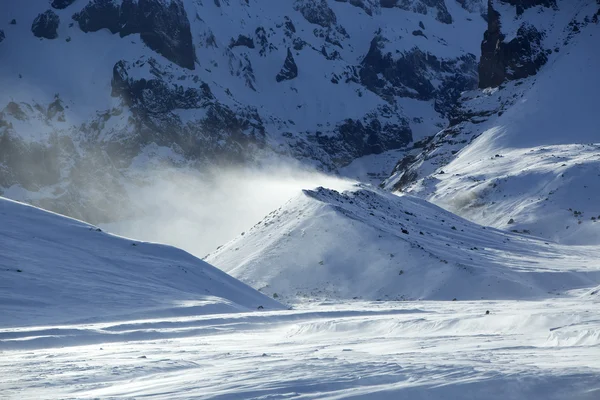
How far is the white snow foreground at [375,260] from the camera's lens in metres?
40.9

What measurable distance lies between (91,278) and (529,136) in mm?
87342

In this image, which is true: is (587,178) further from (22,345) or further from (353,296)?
(22,345)

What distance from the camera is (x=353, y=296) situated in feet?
136

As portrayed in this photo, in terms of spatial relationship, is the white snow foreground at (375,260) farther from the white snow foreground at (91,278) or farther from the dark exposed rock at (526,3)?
the dark exposed rock at (526,3)

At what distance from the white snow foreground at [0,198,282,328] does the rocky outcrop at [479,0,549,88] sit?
107858 millimetres

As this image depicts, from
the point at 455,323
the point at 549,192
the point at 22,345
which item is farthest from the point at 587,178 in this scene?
the point at 22,345

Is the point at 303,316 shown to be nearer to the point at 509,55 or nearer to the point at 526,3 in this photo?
the point at 509,55

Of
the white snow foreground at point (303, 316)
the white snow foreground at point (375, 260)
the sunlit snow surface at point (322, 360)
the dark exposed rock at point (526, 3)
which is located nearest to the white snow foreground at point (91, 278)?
the white snow foreground at point (303, 316)

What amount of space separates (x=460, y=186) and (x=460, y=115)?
46.7 metres

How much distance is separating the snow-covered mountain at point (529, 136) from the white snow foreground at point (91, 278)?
44705 mm

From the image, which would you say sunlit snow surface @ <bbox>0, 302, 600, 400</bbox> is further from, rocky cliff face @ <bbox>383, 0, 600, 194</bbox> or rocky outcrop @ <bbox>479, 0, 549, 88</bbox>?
rocky outcrop @ <bbox>479, 0, 549, 88</bbox>

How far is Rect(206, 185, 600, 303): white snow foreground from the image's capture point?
4094 cm

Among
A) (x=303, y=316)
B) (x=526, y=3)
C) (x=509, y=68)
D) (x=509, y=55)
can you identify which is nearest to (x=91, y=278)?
(x=303, y=316)

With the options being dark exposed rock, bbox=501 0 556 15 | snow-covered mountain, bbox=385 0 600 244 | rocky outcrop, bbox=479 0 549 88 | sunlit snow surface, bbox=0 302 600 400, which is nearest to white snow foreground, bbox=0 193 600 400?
sunlit snow surface, bbox=0 302 600 400
